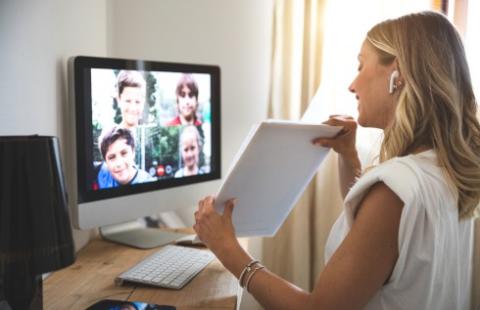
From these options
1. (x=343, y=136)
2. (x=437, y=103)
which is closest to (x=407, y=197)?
(x=437, y=103)

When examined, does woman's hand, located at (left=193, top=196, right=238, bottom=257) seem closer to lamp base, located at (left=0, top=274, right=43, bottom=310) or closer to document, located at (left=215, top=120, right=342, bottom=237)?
document, located at (left=215, top=120, right=342, bottom=237)

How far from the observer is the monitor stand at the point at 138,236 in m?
1.51

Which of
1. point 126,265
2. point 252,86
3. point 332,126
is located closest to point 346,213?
point 332,126

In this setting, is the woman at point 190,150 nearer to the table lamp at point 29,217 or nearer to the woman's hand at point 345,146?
the woman's hand at point 345,146

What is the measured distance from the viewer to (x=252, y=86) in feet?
6.63

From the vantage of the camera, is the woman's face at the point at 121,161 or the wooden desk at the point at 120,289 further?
the woman's face at the point at 121,161

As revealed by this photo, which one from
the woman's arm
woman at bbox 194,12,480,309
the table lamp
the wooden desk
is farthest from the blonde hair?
the table lamp

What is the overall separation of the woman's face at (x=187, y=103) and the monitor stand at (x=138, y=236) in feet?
1.33

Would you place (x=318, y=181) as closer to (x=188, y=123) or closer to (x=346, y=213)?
(x=188, y=123)

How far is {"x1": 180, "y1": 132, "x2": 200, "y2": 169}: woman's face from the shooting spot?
1.59m

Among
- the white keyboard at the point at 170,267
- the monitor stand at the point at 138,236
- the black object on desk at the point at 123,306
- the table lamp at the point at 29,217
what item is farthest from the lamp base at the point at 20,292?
the monitor stand at the point at 138,236

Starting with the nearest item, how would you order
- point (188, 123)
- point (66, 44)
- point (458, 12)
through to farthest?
point (66, 44), point (188, 123), point (458, 12)

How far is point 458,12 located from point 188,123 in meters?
1.17

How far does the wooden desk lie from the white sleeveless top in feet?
1.21
